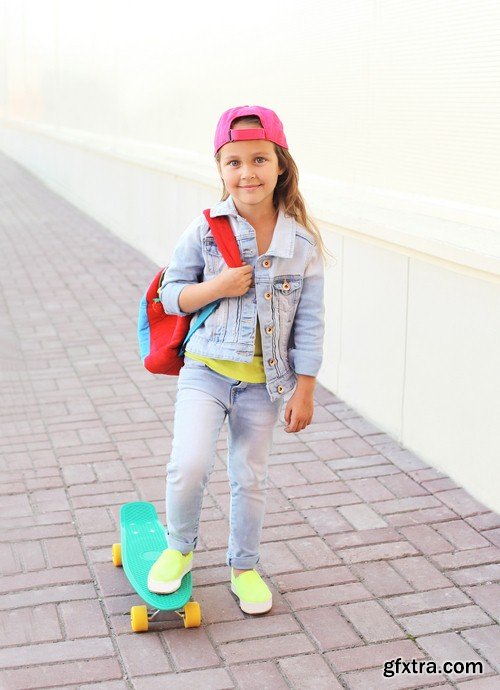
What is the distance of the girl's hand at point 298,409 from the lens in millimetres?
3230

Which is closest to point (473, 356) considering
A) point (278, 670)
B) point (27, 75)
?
point (278, 670)

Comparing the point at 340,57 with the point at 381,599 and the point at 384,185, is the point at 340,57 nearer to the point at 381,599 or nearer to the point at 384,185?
the point at 384,185

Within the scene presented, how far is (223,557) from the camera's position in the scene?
12.4 feet

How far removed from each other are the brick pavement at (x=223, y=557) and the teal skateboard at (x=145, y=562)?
0.20 feet

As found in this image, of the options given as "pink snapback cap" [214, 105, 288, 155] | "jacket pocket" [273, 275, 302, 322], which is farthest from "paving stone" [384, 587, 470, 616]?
"pink snapback cap" [214, 105, 288, 155]

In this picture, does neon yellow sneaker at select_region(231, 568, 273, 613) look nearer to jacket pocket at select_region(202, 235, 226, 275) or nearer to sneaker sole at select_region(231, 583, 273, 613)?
sneaker sole at select_region(231, 583, 273, 613)

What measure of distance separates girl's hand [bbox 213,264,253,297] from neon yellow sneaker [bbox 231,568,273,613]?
941 mm

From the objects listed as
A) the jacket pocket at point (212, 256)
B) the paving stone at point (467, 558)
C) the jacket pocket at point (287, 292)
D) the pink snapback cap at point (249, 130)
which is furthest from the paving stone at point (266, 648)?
the pink snapback cap at point (249, 130)

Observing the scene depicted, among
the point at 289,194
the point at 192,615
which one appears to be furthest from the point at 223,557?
the point at 289,194

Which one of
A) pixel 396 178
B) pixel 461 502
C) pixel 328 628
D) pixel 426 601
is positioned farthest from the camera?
pixel 396 178

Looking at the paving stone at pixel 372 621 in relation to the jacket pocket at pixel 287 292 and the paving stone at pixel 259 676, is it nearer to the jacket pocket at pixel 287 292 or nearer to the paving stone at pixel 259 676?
the paving stone at pixel 259 676

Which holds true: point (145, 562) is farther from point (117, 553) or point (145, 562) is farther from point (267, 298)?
point (267, 298)

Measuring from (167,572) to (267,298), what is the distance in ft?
3.02

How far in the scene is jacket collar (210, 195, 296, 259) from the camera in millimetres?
3137
